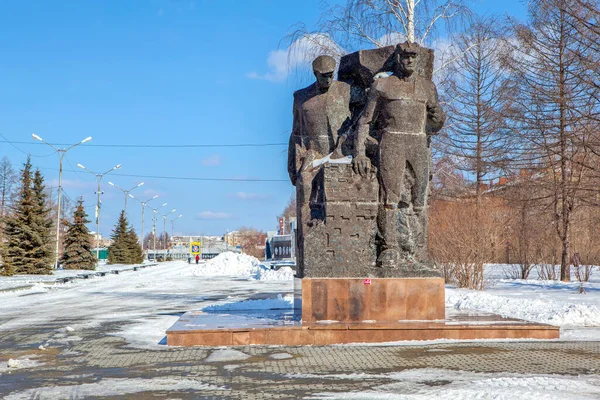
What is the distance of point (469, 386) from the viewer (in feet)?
18.2

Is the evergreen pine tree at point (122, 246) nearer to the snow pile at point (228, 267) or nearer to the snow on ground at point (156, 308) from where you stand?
the snow pile at point (228, 267)

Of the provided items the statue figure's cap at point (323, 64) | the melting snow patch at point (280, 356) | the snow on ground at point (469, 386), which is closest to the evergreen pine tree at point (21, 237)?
the statue figure's cap at point (323, 64)

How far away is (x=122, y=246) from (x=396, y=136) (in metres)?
51.6

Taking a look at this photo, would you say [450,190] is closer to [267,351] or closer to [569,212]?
[569,212]

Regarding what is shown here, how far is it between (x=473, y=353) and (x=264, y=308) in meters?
4.84

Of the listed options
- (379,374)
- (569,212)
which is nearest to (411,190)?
(379,374)

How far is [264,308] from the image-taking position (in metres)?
11.5

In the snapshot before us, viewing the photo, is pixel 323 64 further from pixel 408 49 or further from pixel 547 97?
pixel 547 97

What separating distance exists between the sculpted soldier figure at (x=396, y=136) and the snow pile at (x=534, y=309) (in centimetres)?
252

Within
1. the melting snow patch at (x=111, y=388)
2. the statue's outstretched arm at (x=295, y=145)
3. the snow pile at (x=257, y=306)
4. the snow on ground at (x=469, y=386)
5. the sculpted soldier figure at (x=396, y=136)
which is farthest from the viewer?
the snow pile at (x=257, y=306)

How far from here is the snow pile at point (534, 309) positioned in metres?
10.3

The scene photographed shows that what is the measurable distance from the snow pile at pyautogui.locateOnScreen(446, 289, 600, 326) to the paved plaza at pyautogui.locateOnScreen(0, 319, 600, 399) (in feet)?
7.67

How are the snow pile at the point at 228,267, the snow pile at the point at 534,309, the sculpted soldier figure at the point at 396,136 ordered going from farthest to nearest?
the snow pile at the point at 228,267, the snow pile at the point at 534,309, the sculpted soldier figure at the point at 396,136

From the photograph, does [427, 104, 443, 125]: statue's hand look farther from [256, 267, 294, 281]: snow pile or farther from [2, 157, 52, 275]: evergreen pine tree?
[2, 157, 52, 275]: evergreen pine tree
